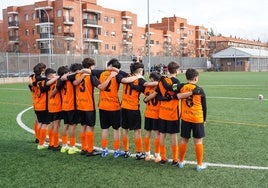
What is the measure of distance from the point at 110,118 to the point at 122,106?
334mm

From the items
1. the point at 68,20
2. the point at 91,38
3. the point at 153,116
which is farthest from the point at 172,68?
the point at 91,38

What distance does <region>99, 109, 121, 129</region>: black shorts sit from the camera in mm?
6773

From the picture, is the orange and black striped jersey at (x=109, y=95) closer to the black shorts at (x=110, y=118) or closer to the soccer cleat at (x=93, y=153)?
the black shorts at (x=110, y=118)

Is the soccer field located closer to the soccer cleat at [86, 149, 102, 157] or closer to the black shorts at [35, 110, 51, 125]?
the soccer cleat at [86, 149, 102, 157]

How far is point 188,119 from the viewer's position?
235 inches

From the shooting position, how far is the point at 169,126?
616 cm

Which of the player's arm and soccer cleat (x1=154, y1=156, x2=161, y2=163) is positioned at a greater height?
the player's arm

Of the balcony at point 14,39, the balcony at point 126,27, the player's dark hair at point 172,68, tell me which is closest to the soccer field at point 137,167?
the player's dark hair at point 172,68

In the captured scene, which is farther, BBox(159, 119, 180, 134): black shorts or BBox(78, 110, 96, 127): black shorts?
BBox(78, 110, 96, 127): black shorts

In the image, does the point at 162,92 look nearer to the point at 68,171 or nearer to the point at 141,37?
the point at 68,171

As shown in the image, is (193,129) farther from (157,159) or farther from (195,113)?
(157,159)

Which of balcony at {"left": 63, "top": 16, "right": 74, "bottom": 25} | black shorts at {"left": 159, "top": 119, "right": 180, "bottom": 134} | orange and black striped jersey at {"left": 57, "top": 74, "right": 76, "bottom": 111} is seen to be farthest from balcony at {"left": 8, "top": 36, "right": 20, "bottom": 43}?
black shorts at {"left": 159, "top": 119, "right": 180, "bottom": 134}

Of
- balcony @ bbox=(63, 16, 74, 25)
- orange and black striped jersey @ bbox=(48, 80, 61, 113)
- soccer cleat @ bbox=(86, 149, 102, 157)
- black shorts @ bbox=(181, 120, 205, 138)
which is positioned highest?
balcony @ bbox=(63, 16, 74, 25)

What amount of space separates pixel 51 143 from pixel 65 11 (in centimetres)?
5743
